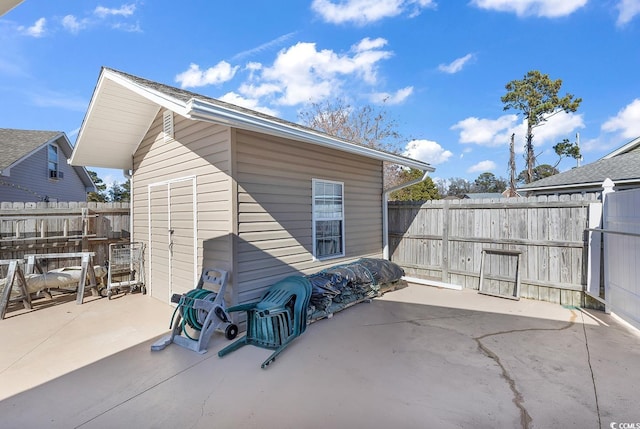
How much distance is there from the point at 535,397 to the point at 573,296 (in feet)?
10.4

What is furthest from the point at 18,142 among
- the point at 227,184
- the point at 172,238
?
the point at 227,184

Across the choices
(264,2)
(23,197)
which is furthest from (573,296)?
(23,197)

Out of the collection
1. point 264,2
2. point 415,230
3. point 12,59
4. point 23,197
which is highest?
point 264,2

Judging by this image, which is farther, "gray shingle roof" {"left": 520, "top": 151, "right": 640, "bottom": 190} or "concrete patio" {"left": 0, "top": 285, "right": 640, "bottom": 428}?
"gray shingle roof" {"left": 520, "top": 151, "right": 640, "bottom": 190}

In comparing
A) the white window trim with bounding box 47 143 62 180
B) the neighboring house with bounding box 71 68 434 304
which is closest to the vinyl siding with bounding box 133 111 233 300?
the neighboring house with bounding box 71 68 434 304

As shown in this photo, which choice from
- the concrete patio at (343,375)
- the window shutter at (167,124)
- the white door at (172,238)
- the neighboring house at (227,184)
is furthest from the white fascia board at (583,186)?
the window shutter at (167,124)

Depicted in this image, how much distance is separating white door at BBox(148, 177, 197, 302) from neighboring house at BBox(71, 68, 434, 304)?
0.05 feet

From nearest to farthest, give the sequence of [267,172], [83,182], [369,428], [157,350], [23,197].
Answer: [369,428], [157,350], [267,172], [23,197], [83,182]

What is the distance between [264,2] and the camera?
26.0ft

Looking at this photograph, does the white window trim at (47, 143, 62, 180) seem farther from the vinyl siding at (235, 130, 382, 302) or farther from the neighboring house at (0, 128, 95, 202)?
the vinyl siding at (235, 130, 382, 302)

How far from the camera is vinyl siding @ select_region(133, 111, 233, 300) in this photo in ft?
12.1

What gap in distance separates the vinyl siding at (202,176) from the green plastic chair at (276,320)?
0.51 metres

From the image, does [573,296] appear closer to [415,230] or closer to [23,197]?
[415,230]

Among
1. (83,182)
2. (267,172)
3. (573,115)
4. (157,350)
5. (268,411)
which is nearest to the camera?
(268,411)
